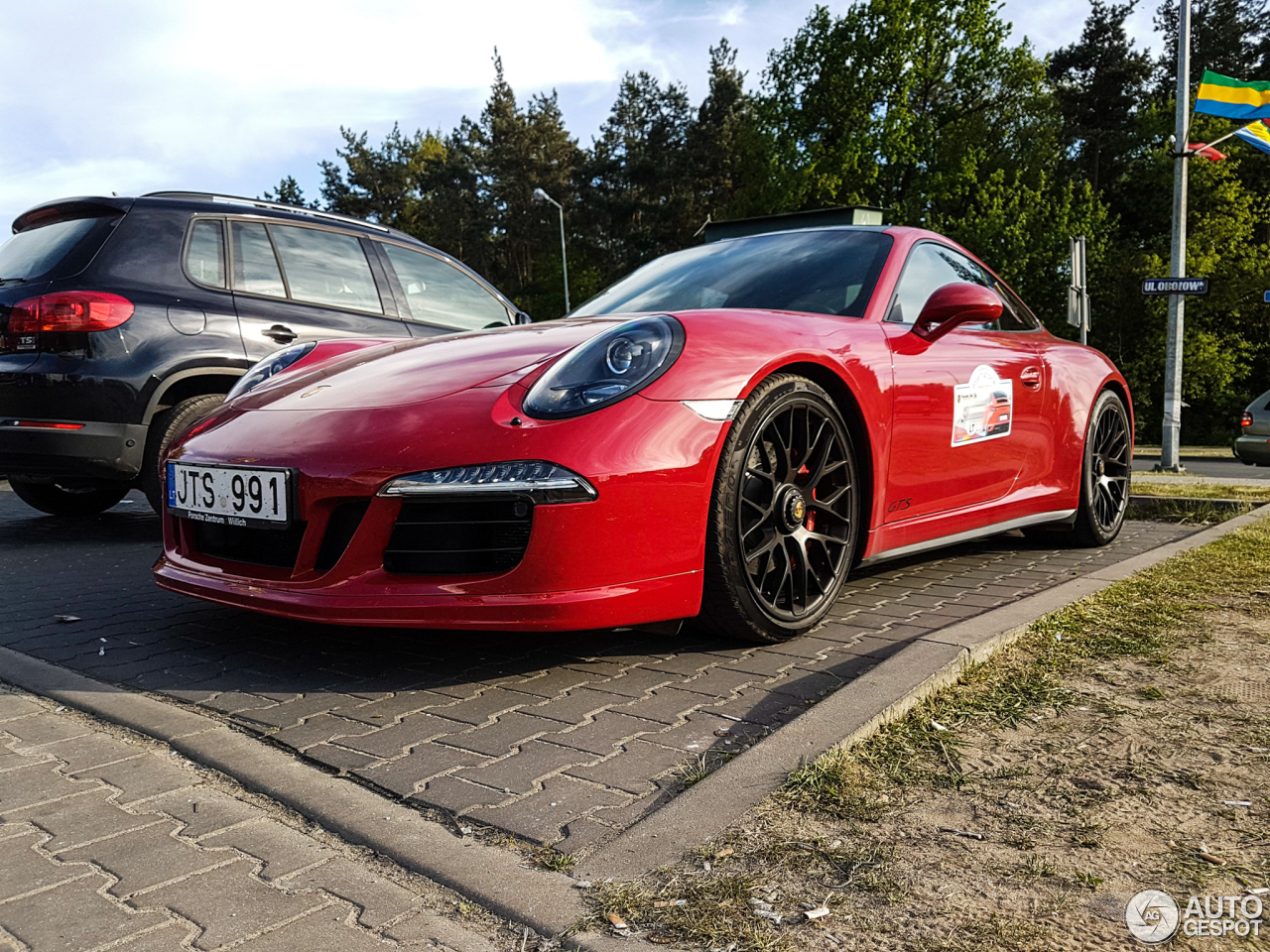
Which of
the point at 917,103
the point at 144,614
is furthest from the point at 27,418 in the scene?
the point at 917,103

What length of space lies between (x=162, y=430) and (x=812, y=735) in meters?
4.03

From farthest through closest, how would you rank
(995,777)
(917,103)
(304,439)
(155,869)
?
(917,103) → (304,439) → (995,777) → (155,869)

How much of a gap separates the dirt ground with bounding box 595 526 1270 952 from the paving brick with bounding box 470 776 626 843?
0.27 meters

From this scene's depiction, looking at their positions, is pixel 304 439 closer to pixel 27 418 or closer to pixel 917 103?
pixel 27 418

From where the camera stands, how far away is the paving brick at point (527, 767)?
205 cm

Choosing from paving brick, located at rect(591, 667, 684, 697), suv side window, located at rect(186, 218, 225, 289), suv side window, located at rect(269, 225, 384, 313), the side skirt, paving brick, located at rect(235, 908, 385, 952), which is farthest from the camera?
suv side window, located at rect(269, 225, 384, 313)

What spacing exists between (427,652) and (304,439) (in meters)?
0.73

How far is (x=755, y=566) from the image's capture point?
9.81 ft

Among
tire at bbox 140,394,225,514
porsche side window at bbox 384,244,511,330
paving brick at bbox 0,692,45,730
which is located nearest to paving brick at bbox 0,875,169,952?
paving brick at bbox 0,692,45,730

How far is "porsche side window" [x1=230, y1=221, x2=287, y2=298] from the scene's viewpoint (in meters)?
5.57

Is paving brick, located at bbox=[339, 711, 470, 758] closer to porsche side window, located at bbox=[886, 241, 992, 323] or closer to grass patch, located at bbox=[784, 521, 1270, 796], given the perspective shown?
grass patch, located at bbox=[784, 521, 1270, 796]

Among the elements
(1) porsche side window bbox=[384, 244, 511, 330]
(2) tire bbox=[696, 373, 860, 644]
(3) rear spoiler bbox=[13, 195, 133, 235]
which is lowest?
(2) tire bbox=[696, 373, 860, 644]

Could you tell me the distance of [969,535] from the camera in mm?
4086

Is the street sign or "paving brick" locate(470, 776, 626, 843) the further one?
the street sign
